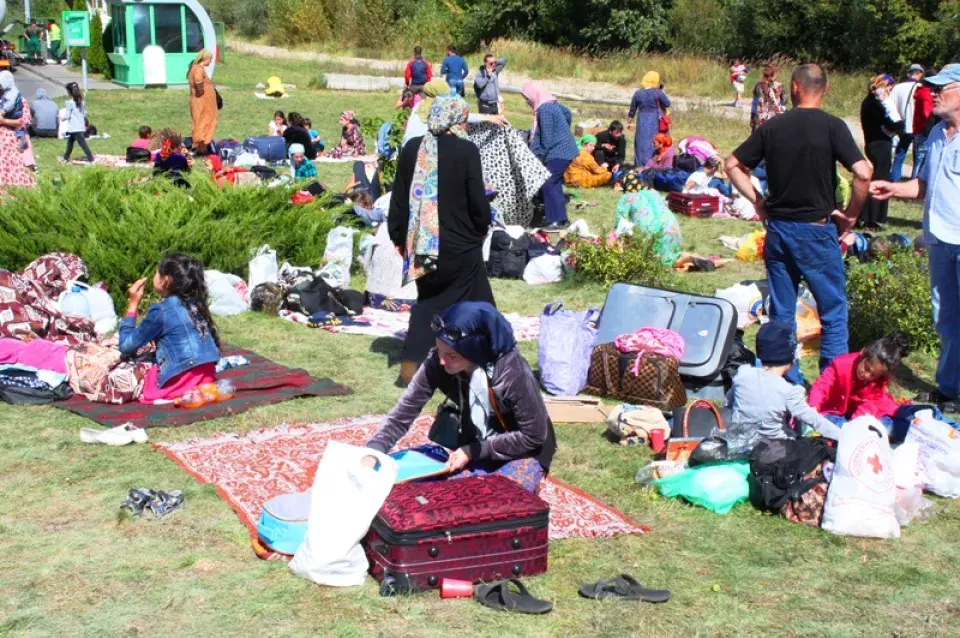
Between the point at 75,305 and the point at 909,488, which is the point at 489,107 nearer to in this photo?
the point at 75,305

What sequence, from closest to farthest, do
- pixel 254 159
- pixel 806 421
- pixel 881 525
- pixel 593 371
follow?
pixel 881 525 → pixel 806 421 → pixel 593 371 → pixel 254 159

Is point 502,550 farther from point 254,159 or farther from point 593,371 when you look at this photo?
point 254,159

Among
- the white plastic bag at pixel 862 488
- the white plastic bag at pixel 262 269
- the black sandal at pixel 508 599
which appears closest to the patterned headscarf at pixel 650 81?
the white plastic bag at pixel 262 269

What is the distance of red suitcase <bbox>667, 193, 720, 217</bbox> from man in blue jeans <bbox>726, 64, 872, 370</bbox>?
23.7 feet

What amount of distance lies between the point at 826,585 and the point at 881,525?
2.11ft

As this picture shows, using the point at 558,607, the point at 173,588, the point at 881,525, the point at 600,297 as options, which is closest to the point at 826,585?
the point at 881,525

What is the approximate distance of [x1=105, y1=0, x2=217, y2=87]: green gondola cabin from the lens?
93.4ft

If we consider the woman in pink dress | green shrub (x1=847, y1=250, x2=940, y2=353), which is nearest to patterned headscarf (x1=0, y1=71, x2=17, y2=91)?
the woman in pink dress

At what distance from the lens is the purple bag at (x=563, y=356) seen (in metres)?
7.39

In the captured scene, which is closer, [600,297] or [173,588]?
[173,588]

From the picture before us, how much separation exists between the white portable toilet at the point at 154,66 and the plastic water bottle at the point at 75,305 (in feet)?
72.5

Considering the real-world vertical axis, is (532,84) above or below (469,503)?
above

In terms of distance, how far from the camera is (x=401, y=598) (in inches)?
174

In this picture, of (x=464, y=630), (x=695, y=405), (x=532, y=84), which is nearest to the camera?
(x=464, y=630)
